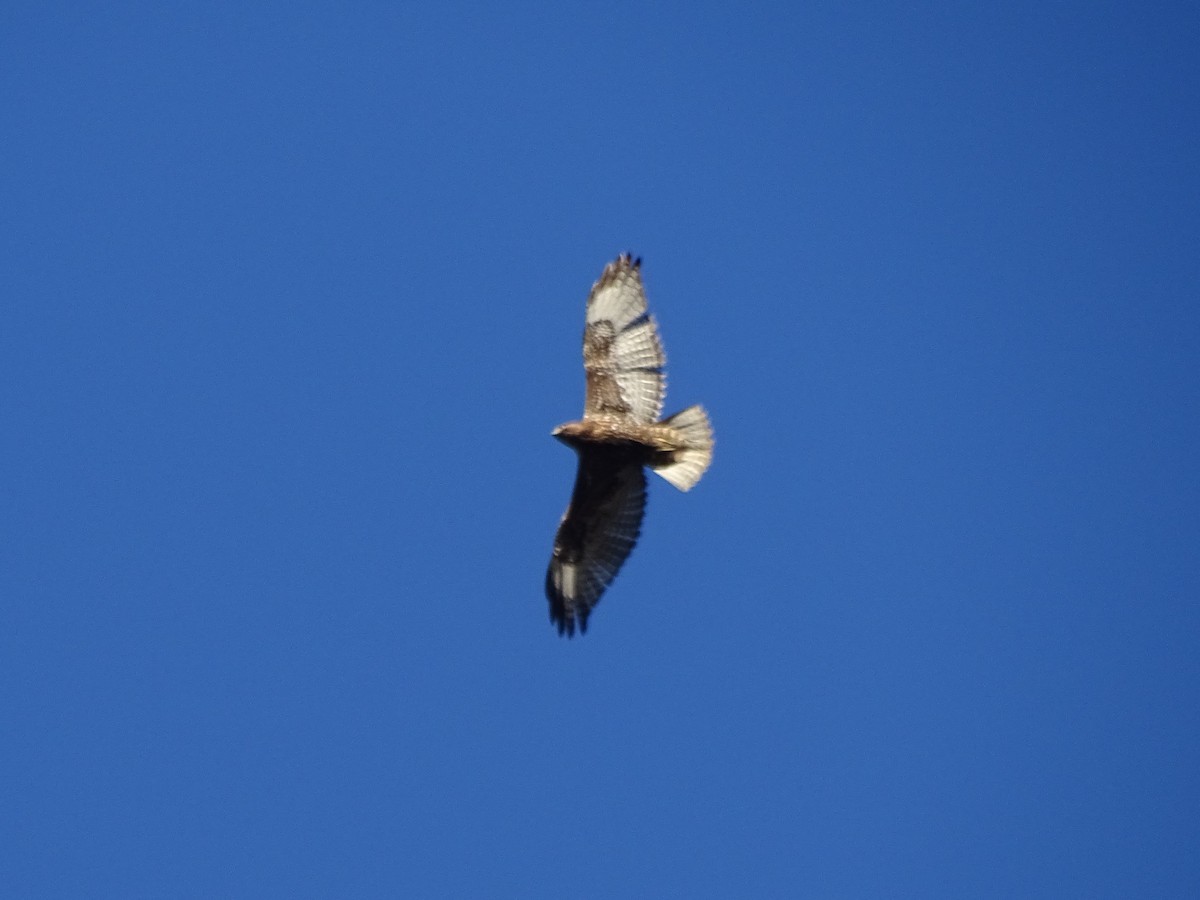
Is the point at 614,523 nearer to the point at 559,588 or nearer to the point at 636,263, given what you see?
the point at 559,588

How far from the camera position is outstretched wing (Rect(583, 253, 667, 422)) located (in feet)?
42.4

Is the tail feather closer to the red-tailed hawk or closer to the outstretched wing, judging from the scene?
the red-tailed hawk

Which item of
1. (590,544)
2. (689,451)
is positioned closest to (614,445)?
(689,451)

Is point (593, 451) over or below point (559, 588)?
over

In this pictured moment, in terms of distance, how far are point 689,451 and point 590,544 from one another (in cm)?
130

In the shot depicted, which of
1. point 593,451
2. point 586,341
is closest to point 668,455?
point 593,451

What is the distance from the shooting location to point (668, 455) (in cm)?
1242

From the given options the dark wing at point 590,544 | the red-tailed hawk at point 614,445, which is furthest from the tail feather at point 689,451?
the dark wing at point 590,544

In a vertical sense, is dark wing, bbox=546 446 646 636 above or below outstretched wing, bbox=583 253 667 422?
below

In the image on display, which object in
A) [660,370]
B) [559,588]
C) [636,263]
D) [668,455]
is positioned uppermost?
[636,263]

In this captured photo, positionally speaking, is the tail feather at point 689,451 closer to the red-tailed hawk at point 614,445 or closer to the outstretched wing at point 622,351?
the red-tailed hawk at point 614,445

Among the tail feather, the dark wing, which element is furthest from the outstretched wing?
the dark wing

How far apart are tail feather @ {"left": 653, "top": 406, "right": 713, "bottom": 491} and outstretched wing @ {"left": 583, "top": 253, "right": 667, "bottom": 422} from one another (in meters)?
0.45

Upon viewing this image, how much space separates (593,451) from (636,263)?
189 centimetres
